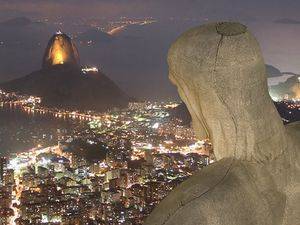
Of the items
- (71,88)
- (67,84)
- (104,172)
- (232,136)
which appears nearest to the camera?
(232,136)

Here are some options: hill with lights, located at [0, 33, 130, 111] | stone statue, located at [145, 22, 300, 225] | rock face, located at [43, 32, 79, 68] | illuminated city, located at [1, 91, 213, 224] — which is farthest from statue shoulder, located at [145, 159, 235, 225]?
rock face, located at [43, 32, 79, 68]

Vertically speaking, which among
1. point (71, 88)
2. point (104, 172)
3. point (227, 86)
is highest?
point (227, 86)

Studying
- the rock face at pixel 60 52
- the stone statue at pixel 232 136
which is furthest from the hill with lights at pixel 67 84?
the stone statue at pixel 232 136

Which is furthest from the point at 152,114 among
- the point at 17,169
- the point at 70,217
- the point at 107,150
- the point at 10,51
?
the point at 10,51

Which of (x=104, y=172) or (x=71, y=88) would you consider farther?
(x=71, y=88)

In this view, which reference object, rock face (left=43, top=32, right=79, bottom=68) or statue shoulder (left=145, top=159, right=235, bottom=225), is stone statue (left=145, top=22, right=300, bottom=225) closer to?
statue shoulder (left=145, top=159, right=235, bottom=225)

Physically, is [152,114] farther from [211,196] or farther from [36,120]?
[211,196]

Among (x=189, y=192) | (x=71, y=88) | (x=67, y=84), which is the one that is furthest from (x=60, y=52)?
(x=189, y=192)

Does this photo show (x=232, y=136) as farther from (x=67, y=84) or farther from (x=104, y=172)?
(x=67, y=84)
